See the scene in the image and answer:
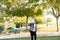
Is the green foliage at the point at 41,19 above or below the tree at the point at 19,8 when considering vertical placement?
below

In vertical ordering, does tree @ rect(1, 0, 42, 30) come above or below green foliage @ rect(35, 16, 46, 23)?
above

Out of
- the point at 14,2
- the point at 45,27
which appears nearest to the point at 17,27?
the point at 45,27

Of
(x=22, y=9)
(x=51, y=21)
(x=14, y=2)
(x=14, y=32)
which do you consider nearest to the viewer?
(x=22, y=9)

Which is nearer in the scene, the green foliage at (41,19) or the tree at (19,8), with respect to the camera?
the tree at (19,8)

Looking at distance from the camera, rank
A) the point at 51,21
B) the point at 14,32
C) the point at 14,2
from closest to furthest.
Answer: the point at 14,2, the point at 14,32, the point at 51,21

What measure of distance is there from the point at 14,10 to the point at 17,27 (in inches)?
418

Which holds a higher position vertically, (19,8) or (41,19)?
(19,8)

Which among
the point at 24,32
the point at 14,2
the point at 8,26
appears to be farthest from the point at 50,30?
the point at 14,2

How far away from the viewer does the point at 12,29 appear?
20297 mm

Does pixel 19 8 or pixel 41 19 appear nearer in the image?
pixel 19 8

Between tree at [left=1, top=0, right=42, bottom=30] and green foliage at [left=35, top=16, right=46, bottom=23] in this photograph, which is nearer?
tree at [left=1, top=0, right=42, bottom=30]

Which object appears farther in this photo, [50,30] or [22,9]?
[50,30]

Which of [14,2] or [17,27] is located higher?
[14,2]

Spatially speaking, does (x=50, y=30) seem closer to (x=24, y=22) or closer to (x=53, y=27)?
(x=53, y=27)
